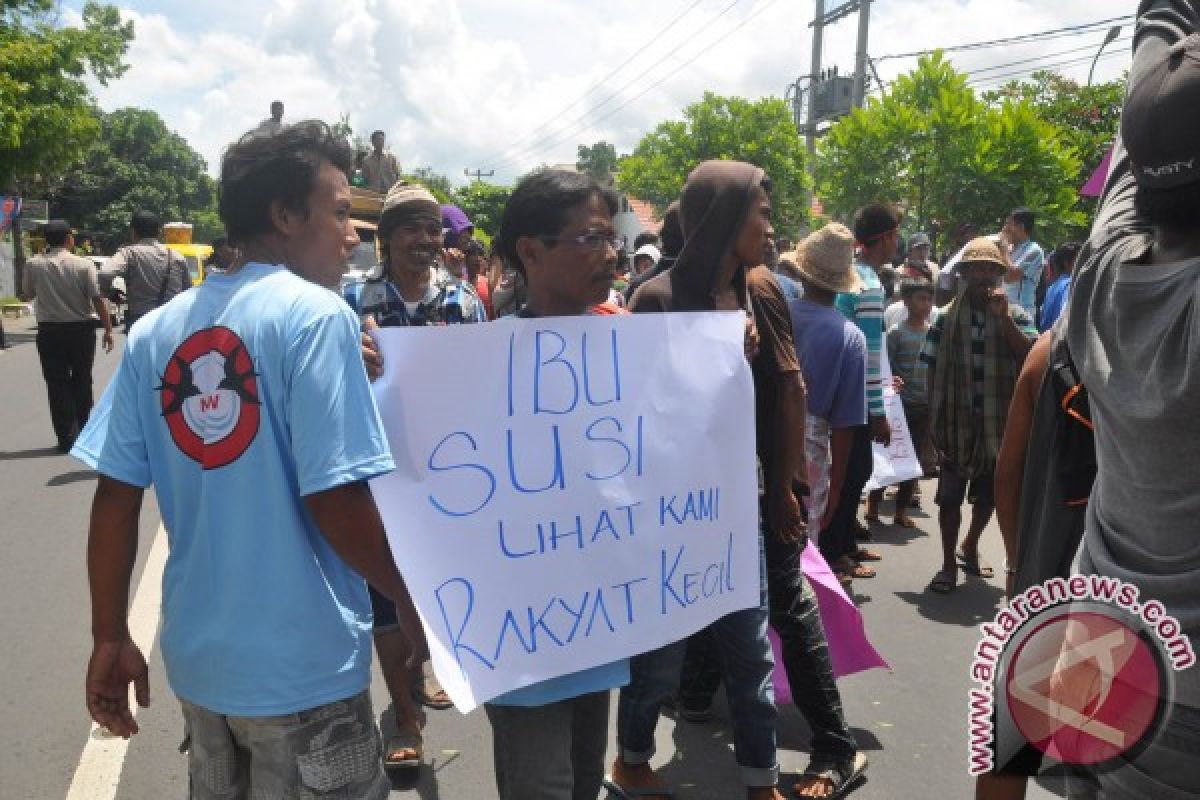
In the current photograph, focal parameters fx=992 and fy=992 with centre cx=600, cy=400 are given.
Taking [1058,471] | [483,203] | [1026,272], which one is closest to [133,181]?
[483,203]

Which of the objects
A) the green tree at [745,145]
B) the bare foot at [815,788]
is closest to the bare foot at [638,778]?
A: the bare foot at [815,788]

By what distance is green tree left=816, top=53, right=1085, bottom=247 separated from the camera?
14.7 meters

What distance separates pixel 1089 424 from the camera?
6.12ft

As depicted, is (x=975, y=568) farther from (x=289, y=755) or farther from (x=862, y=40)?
(x=862, y=40)

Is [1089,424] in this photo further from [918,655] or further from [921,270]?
[921,270]

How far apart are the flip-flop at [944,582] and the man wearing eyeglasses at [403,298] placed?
3.01 m

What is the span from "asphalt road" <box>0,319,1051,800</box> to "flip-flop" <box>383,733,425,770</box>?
0.05 m

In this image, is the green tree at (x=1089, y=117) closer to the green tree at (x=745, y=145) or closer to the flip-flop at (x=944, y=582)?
the green tree at (x=745, y=145)

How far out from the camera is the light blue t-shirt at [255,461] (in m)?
1.77

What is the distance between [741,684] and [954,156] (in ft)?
45.0

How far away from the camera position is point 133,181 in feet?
176

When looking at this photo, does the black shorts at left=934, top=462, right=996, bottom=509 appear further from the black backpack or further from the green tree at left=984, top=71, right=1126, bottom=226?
the green tree at left=984, top=71, right=1126, bottom=226

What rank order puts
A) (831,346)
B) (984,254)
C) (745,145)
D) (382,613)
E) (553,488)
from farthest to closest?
(745,145)
(984,254)
(831,346)
(382,613)
(553,488)

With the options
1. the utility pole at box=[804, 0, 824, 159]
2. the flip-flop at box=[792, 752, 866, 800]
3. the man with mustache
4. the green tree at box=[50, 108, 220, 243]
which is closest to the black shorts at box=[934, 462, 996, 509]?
the man with mustache
